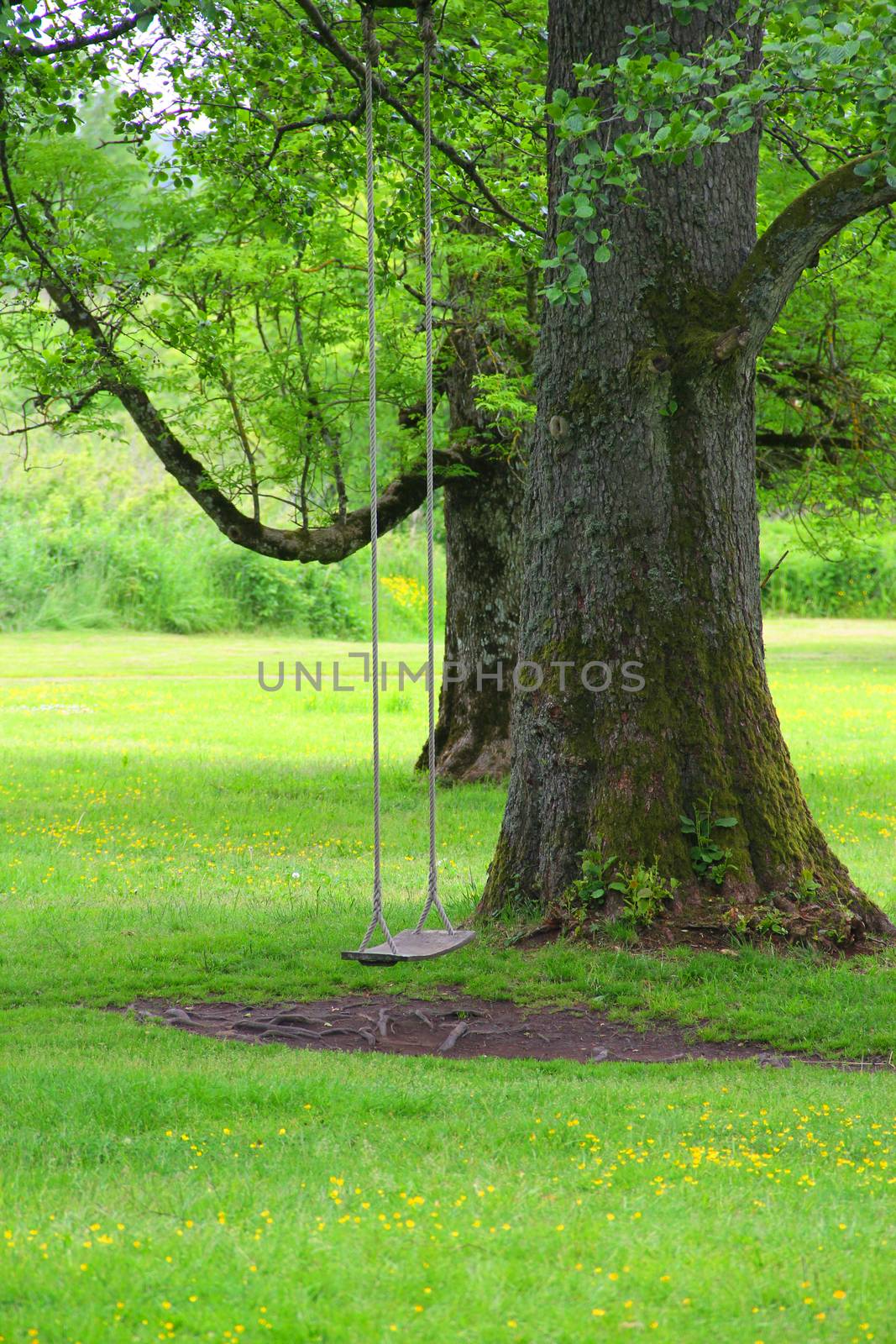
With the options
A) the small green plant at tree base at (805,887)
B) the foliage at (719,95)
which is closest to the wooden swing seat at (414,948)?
the small green plant at tree base at (805,887)

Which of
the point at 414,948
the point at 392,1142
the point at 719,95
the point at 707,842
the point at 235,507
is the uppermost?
the point at 719,95

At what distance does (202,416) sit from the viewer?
504 inches

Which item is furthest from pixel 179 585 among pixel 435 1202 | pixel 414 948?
pixel 435 1202

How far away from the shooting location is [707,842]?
6.58 meters

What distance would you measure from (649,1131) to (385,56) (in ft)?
28.6

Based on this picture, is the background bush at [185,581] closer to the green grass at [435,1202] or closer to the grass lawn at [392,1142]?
the grass lawn at [392,1142]

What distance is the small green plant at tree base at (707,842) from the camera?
6.57m

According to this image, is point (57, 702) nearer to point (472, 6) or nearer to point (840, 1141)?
point (472, 6)

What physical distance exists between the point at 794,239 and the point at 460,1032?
3.82 metres

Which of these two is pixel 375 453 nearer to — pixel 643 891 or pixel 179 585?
pixel 643 891

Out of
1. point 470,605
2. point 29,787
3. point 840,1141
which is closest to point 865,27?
point 840,1141

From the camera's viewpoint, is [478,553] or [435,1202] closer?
[435,1202]

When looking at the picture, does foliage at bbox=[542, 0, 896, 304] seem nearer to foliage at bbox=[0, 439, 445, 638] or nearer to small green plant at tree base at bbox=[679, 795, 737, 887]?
small green plant at tree base at bbox=[679, 795, 737, 887]

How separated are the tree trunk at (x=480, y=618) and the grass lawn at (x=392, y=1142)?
2403 millimetres
